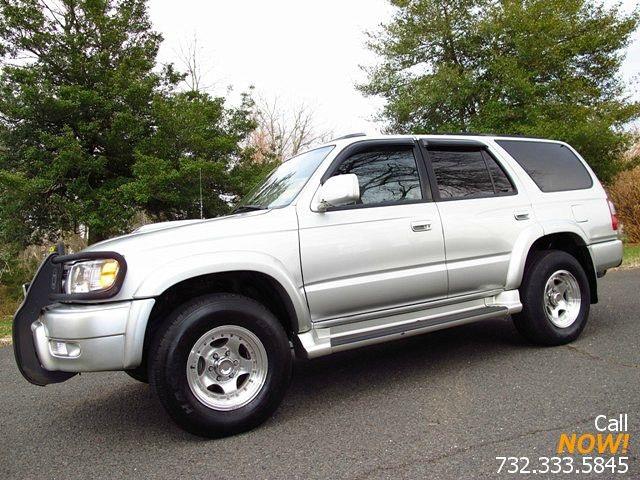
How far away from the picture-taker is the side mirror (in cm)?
348

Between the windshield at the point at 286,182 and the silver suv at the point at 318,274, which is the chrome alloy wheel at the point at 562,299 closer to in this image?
the silver suv at the point at 318,274

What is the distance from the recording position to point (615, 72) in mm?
18766

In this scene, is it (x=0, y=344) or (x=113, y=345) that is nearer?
(x=113, y=345)

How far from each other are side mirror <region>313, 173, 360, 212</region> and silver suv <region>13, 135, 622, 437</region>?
1 cm

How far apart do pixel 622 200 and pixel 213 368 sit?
19.0 metres

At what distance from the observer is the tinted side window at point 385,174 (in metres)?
4.00

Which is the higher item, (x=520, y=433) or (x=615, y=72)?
(x=615, y=72)

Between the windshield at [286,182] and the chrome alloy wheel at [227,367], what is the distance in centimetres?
104

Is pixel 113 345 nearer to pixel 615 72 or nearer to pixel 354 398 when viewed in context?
pixel 354 398

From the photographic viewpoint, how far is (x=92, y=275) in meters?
3.12

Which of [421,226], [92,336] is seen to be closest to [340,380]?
[421,226]

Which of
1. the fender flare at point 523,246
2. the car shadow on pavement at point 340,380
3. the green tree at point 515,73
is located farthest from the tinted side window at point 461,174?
the green tree at point 515,73

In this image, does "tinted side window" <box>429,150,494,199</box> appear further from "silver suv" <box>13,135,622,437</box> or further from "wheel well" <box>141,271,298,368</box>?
"wheel well" <box>141,271,298,368</box>

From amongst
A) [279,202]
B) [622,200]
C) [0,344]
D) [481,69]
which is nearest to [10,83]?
[0,344]
